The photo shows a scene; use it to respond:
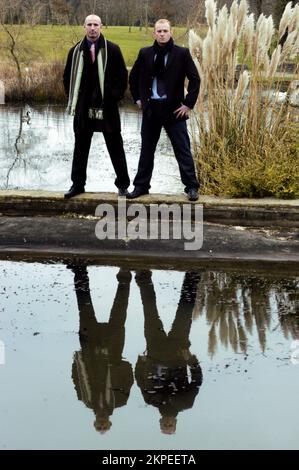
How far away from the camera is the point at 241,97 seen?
7.97m

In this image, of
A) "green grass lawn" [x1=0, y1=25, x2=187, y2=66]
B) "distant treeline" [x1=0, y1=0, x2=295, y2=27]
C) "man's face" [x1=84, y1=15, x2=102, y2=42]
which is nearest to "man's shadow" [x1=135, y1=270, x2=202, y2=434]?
"man's face" [x1=84, y1=15, x2=102, y2=42]

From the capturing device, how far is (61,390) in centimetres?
396

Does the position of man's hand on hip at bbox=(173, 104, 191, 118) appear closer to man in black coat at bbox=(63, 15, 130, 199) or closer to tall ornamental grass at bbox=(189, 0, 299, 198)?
man in black coat at bbox=(63, 15, 130, 199)

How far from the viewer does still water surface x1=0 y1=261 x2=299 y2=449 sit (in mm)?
3576

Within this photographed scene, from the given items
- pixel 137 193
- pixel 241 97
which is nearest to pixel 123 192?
pixel 137 193

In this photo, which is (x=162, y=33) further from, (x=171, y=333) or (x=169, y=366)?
(x=169, y=366)

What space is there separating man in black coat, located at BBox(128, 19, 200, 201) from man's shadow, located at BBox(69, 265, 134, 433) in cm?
A: 209

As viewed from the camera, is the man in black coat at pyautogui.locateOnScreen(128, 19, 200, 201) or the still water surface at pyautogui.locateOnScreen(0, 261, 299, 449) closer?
the still water surface at pyautogui.locateOnScreen(0, 261, 299, 449)

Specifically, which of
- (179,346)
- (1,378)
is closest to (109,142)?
(179,346)

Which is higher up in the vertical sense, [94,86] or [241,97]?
[94,86]

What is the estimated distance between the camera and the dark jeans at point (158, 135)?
22.8 feet

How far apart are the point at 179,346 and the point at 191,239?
202cm

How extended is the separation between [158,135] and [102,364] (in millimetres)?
3298
